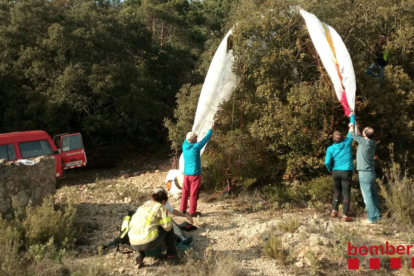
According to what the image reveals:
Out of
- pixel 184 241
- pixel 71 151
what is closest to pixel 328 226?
pixel 184 241

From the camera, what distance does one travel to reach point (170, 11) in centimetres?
2216

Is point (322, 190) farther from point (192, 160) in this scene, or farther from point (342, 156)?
point (192, 160)

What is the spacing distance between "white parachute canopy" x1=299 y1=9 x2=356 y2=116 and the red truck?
8598mm

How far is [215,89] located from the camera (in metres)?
7.83

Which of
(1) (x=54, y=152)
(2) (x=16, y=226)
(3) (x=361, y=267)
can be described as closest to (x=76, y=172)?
(1) (x=54, y=152)

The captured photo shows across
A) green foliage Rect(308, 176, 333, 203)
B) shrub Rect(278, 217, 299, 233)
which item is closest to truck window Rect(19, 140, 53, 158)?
green foliage Rect(308, 176, 333, 203)

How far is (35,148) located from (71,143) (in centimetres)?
151

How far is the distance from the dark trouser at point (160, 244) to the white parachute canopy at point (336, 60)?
3893mm

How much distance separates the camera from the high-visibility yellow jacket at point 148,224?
14.6 ft

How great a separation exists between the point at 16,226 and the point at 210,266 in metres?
2.89

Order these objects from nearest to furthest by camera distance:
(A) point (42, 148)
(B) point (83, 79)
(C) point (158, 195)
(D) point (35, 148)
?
1. (C) point (158, 195)
2. (D) point (35, 148)
3. (A) point (42, 148)
4. (B) point (83, 79)

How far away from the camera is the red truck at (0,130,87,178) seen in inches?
416

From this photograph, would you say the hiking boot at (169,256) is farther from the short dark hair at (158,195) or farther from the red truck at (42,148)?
the red truck at (42,148)

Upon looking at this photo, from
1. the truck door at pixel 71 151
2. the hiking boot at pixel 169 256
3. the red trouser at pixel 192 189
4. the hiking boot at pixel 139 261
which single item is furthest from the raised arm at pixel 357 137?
the truck door at pixel 71 151
